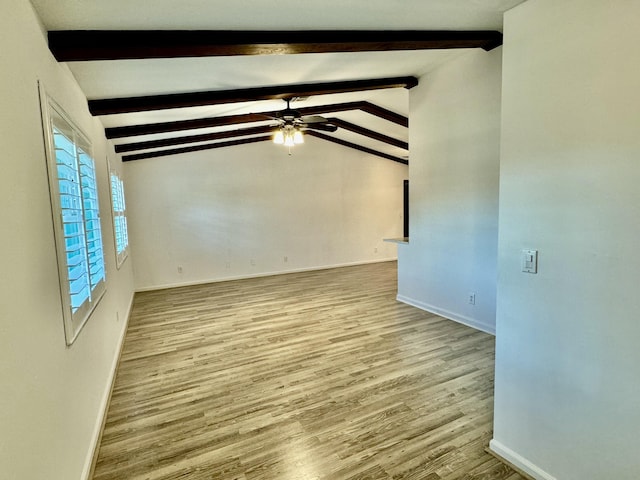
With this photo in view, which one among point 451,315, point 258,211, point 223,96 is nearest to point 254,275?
point 258,211

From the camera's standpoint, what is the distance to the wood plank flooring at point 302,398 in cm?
191

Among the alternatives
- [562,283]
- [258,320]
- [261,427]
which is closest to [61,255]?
[261,427]

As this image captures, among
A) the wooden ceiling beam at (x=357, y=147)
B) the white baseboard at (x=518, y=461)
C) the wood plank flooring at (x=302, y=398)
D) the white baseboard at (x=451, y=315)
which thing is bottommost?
the wood plank flooring at (x=302, y=398)

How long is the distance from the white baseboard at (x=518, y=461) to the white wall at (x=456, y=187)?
1916 mm

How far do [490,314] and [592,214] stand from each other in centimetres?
248

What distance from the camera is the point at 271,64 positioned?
2.73 meters

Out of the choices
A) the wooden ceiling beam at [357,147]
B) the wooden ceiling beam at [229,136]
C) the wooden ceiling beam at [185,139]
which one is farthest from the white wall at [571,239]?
the wooden ceiling beam at [357,147]

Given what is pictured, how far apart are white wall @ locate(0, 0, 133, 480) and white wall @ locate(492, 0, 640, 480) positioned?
7.27 ft

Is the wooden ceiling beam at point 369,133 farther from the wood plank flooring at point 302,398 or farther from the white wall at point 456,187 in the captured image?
the wood plank flooring at point 302,398

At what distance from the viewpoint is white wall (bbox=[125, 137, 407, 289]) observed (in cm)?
621

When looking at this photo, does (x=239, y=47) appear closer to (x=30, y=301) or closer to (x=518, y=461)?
(x=30, y=301)

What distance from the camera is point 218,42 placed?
1.95m

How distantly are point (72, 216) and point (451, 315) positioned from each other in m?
3.96

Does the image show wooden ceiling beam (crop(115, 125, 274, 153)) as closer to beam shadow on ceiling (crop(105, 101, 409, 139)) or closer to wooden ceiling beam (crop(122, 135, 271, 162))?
wooden ceiling beam (crop(122, 135, 271, 162))
